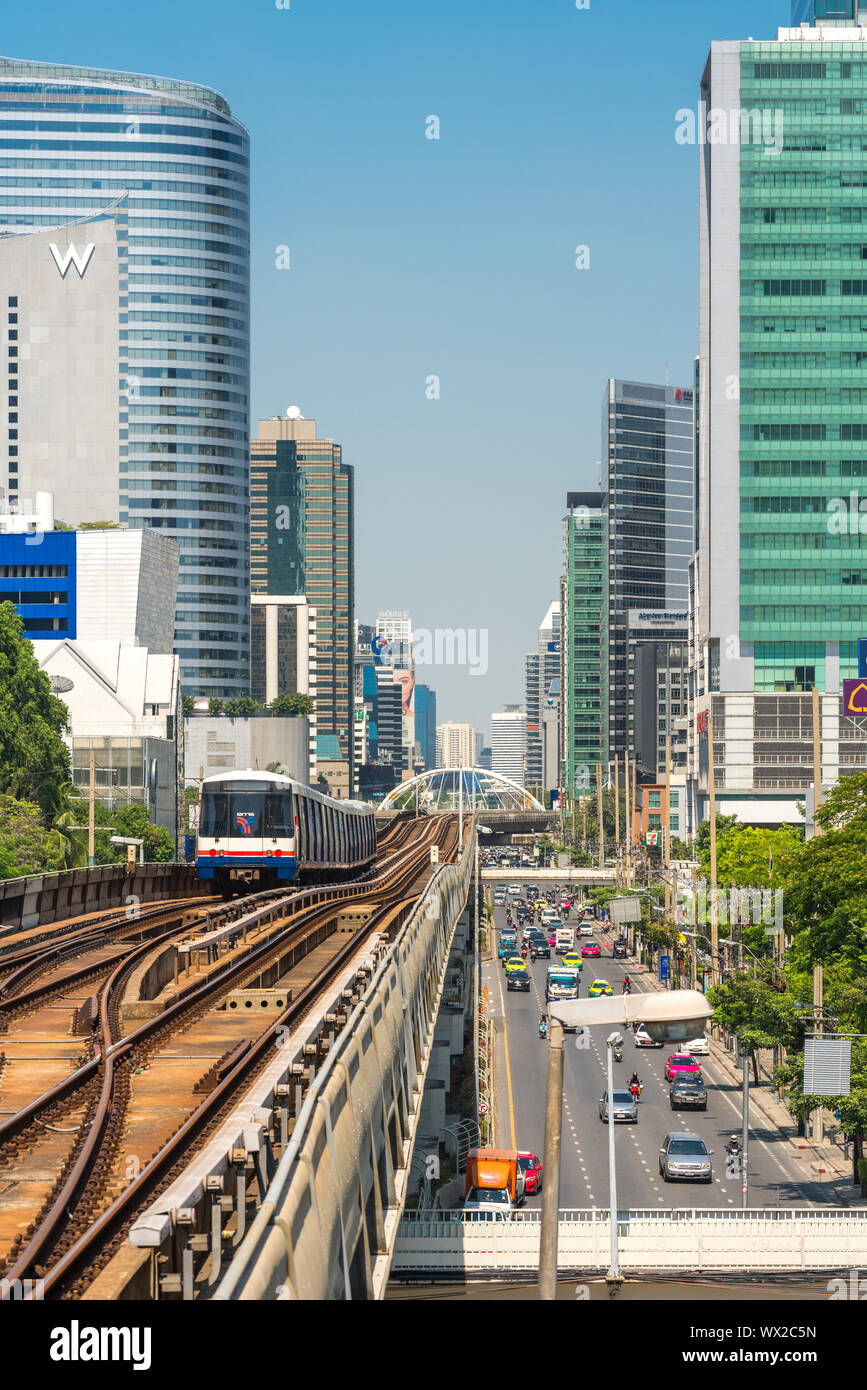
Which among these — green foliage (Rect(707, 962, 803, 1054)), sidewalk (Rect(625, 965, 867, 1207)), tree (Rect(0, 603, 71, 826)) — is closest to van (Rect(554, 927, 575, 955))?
sidewalk (Rect(625, 965, 867, 1207))

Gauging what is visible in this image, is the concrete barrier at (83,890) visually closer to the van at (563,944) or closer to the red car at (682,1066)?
the red car at (682,1066)

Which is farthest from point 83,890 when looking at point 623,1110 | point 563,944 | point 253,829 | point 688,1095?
point 563,944

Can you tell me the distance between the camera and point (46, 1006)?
85.5 ft

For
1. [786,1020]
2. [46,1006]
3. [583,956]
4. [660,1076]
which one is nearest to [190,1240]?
[46,1006]

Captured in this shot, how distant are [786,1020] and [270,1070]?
34833mm

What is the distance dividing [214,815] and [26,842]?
69.5ft

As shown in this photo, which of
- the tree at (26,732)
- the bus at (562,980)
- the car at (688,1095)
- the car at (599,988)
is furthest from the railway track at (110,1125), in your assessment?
the bus at (562,980)

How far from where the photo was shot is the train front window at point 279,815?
5053cm

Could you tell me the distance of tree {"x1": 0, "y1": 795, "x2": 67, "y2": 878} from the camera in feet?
220

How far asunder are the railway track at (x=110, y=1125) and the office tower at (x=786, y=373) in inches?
3920

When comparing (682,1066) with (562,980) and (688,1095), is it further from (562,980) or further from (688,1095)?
(562,980)

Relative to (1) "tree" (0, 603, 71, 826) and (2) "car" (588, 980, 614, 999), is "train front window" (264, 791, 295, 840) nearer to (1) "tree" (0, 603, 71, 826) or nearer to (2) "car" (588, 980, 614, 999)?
(1) "tree" (0, 603, 71, 826)

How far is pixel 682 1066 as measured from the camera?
66.4m
